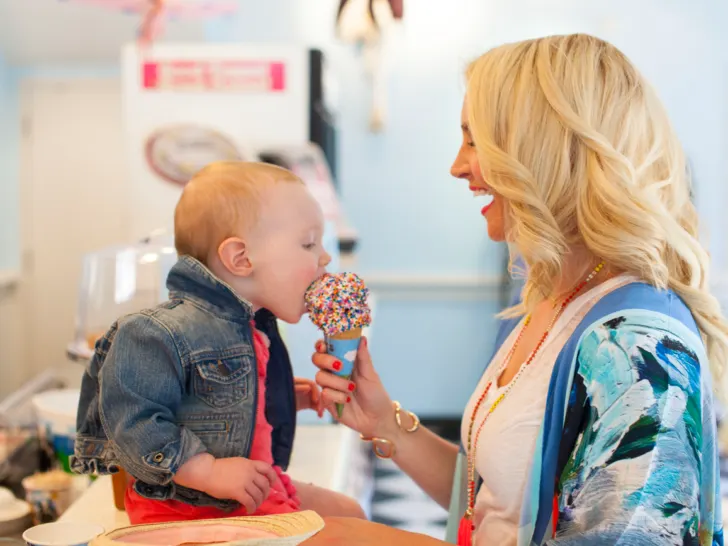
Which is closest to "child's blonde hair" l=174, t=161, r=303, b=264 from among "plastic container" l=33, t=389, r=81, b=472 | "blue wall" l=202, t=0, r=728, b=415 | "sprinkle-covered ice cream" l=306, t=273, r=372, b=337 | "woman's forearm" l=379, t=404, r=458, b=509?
"sprinkle-covered ice cream" l=306, t=273, r=372, b=337

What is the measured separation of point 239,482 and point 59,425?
0.88 meters

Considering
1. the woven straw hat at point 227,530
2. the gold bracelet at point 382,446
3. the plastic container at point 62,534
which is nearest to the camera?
the woven straw hat at point 227,530

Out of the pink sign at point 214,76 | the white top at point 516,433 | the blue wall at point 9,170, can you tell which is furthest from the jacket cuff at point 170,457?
the blue wall at point 9,170

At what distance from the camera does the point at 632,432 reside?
1.06m

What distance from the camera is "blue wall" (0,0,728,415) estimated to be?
5.75 meters

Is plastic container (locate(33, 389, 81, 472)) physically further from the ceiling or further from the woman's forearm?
the ceiling

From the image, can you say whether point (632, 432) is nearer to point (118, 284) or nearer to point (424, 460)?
point (424, 460)

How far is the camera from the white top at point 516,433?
1.28 metres

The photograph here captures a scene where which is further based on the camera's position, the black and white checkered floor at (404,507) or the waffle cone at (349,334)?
the black and white checkered floor at (404,507)

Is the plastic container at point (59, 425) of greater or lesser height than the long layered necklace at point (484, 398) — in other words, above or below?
below

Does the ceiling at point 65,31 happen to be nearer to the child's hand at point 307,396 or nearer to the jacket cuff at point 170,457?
the child's hand at point 307,396

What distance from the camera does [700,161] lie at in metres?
5.83

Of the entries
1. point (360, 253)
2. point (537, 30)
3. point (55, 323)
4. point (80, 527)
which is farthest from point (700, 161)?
point (80, 527)

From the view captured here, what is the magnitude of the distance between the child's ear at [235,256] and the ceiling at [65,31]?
3.80 m
